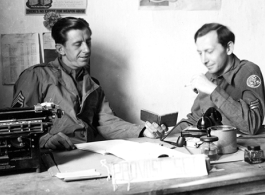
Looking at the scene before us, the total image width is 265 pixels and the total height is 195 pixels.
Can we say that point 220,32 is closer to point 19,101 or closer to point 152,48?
point 152,48

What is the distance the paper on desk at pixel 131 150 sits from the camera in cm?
185

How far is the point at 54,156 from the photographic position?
1.94 metres

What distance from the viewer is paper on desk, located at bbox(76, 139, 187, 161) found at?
185 centimetres

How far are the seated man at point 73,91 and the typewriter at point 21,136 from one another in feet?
2.67

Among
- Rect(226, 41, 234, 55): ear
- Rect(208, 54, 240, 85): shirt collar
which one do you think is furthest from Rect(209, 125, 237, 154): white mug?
Rect(226, 41, 234, 55): ear

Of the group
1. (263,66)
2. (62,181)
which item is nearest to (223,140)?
(62,181)

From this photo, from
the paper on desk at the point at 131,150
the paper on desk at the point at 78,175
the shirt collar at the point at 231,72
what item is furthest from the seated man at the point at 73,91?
the paper on desk at the point at 78,175

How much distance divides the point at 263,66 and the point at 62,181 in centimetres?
255

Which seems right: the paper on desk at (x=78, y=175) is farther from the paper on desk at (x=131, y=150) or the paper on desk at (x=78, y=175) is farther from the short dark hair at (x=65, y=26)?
the short dark hair at (x=65, y=26)

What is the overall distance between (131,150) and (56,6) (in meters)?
1.39

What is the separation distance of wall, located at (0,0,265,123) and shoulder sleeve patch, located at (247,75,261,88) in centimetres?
73

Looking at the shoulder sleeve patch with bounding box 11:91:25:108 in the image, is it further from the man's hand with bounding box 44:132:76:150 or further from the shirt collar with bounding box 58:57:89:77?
the man's hand with bounding box 44:132:76:150

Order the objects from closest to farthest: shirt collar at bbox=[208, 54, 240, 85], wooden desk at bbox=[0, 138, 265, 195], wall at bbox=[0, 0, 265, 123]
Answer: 1. wooden desk at bbox=[0, 138, 265, 195]
2. shirt collar at bbox=[208, 54, 240, 85]
3. wall at bbox=[0, 0, 265, 123]

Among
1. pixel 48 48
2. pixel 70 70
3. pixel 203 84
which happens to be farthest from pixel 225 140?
pixel 48 48
